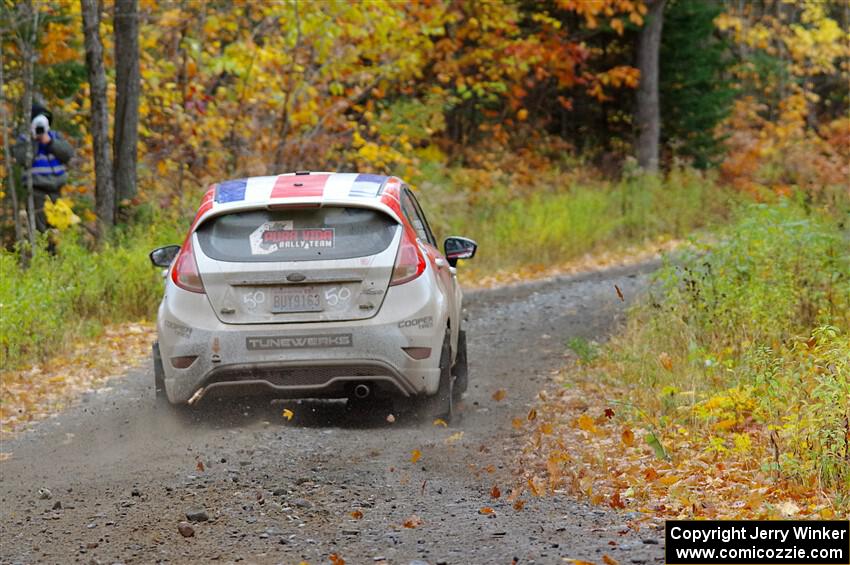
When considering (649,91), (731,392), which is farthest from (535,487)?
(649,91)

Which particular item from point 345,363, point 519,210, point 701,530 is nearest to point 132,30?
point 519,210

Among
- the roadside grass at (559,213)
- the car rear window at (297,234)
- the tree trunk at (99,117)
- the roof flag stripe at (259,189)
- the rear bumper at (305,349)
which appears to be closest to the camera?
the rear bumper at (305,349)

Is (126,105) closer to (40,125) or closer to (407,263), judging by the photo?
(40,125)

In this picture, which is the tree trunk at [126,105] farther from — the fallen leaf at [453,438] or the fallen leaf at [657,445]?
the fallen leaf at [657,445]

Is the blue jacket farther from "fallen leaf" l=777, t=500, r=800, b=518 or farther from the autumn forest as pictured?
"fallen leaf" l=777, t=500, r=800, b=518

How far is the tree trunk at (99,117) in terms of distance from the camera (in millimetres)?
17062

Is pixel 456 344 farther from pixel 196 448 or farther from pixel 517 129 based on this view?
pixel 517 129

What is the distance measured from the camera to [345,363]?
27.7 ft

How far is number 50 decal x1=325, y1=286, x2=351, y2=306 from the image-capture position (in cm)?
847

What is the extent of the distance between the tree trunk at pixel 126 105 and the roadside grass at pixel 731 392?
8695mm

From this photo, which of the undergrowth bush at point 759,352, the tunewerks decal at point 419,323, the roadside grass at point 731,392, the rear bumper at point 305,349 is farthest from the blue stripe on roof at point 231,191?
the undergrowth bush at point 759,352

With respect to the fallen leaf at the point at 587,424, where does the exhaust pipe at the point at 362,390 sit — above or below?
above

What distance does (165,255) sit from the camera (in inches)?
377

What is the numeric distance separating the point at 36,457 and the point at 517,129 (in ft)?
70.8
